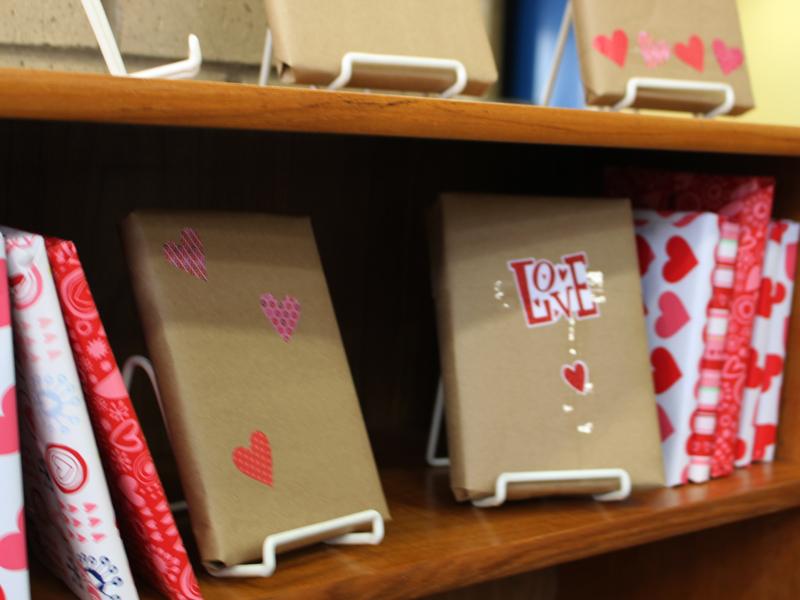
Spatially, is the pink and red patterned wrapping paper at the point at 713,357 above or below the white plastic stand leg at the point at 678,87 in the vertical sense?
below

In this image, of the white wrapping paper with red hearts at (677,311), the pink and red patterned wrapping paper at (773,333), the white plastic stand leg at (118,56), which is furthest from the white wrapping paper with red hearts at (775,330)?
the white plastic stand leg at (118,56)

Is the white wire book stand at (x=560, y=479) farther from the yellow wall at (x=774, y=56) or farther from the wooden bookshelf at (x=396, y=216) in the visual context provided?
the yellow wall at (x=774, y=56)

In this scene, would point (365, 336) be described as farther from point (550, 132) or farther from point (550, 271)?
point (550, 132)

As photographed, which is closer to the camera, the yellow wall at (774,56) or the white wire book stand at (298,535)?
the white wire book stand at (298,535)

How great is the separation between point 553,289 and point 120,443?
1.58 ft

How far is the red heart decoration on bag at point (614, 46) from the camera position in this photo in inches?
40.0

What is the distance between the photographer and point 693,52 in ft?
3.52

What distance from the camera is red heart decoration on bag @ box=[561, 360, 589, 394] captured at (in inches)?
39.9

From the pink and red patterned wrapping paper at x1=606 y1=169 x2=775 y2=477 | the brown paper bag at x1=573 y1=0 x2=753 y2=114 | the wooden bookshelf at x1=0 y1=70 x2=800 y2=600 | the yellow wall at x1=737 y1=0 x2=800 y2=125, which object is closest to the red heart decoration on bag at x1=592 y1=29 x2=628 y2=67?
the brown paper bag at x1=573 y1=0 x2=753 y2=114

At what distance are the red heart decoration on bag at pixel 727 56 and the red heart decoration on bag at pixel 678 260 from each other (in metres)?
0.19

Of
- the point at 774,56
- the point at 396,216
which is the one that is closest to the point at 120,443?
the point at 396,216

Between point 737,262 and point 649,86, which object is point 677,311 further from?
point 649,86

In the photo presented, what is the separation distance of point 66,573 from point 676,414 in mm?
652

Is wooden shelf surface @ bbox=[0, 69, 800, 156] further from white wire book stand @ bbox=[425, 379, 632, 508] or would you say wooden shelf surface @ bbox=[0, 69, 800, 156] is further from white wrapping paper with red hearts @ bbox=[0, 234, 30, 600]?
white wire book stand @ bbox=[425, 379, 632, 508]
